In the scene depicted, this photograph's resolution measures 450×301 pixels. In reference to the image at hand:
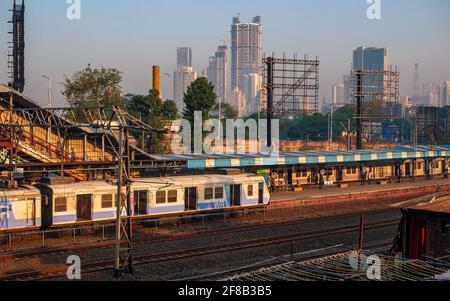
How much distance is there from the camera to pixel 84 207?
3225 centimetres

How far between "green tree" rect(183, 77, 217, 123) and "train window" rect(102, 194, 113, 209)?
38237 mm

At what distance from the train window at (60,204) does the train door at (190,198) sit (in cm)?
776

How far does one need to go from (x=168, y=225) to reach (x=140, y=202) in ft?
9.59

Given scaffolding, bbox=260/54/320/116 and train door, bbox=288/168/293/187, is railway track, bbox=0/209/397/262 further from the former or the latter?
scaffolding, bbox=260/54/320/116

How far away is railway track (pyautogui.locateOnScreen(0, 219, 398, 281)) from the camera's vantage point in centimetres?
2445

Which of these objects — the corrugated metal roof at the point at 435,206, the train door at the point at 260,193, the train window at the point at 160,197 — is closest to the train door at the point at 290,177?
the train door at the point at 260,193

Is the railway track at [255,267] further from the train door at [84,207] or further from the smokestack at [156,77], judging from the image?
the smokestack at [156,77]

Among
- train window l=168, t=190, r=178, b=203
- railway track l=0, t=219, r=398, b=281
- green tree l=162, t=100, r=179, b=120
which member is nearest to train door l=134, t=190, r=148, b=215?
train window l=168, t=190, r=178, b=203

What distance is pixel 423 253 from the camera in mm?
21453

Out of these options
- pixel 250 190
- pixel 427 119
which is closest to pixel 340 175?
pixel 250 190

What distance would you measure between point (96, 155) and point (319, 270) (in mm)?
30051

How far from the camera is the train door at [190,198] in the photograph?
120 feet

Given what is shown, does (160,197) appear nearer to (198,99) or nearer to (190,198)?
(190,198)

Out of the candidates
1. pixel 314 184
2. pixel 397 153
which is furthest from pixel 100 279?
pixel 397 153
